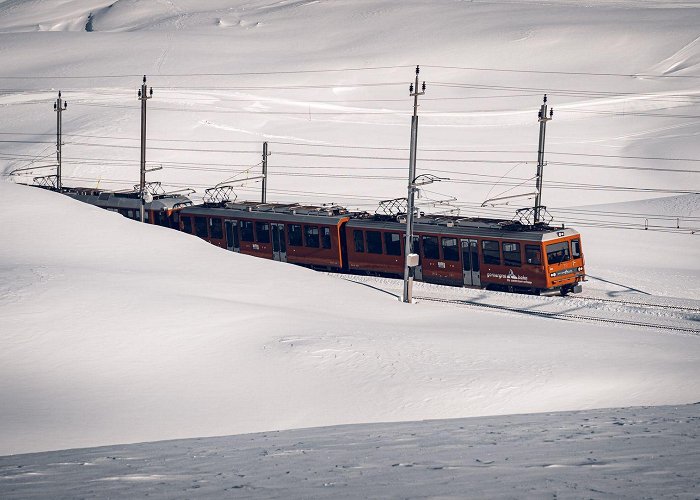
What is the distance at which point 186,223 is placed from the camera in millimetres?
43656

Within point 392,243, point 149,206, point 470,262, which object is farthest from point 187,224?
point 470,262

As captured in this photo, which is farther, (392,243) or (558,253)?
(392,243)

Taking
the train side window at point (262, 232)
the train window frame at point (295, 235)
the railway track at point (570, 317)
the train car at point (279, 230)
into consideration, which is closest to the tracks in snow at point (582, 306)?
the railway track at point (570, 317)

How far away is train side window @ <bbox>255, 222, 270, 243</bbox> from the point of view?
4059 centimetres

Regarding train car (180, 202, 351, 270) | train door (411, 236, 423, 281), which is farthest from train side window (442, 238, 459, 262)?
train car (180, 202, 351, 270)

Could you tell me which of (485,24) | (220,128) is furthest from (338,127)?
(485,24)

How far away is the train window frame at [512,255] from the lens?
3419 centimetres

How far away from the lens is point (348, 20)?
13450 centimetres

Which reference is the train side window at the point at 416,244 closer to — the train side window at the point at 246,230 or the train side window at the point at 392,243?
the train side window at the point at 392,243

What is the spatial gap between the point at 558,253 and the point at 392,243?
6.91 metres

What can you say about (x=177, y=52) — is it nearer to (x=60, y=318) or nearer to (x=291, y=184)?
(x=291, y=184)

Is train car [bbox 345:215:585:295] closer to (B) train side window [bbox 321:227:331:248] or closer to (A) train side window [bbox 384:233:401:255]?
(A) train side window [bbox 384:233:401:255]

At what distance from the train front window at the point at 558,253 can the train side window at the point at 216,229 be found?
15540 mm

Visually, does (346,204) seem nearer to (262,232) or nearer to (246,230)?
(246,230)
